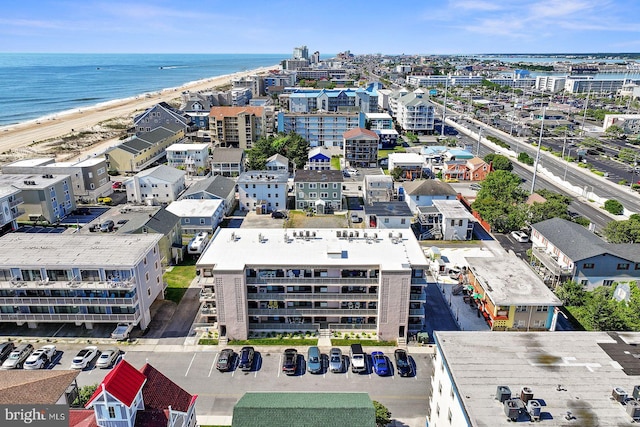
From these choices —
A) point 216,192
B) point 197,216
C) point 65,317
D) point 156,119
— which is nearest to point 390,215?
point 197,216

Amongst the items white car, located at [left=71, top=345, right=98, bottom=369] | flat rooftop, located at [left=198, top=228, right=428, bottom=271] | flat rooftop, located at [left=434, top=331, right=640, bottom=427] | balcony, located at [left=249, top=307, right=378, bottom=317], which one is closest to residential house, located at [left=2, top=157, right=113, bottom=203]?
flat rooftop, located at [left=198, top=228, right=428, bottom=271]

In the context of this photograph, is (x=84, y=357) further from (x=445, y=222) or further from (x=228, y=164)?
(x=228, y=164)

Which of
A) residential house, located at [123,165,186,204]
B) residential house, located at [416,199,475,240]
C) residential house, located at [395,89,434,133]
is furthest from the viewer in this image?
residential house, located at [395,89,434,133]

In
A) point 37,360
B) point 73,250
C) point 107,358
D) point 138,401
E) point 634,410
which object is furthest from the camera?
point 73,250

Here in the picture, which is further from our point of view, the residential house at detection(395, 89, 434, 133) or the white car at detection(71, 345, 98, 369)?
the residential house at detection(395, 89, 434, 133)

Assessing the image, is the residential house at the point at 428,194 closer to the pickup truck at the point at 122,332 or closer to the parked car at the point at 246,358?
the parked car at the point at 246,358

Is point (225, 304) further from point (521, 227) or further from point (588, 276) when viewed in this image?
point (521, 227)

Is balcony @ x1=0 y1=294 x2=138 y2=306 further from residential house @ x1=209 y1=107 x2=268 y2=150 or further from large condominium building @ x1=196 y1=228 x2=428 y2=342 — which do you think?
residential house @ x1=209 y1=107 x2=268 y2=150

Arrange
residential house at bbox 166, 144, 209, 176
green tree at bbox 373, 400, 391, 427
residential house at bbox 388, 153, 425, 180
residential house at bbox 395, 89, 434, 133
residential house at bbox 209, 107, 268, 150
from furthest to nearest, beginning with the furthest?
residential house at bbox 395, 89, 434, 133
residential house at bbox 209, 107, 268, 150
residential house at bbox 166, 144, 209, 176
residential house at bbox 388, 153, 425, 180
green tree at bbox 373, 400, 391, 427
